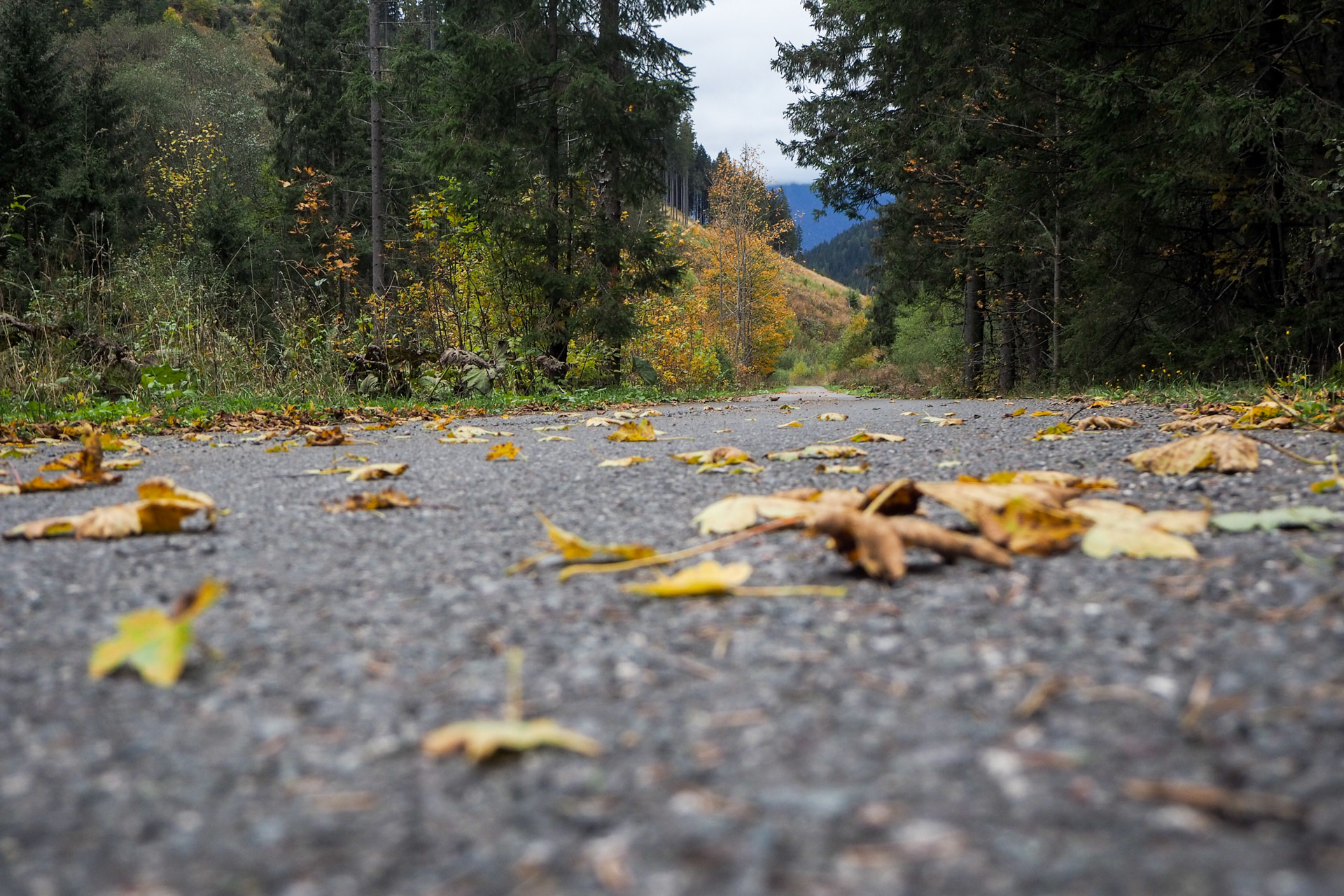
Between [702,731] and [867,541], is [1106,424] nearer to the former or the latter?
[867,541]

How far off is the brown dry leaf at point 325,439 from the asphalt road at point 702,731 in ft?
8.69

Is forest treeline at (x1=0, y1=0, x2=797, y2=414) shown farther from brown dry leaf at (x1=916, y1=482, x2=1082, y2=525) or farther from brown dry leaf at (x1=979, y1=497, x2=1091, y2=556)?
brown dry leaf at (x1=979, y1=497, x2=1091, y2=556)

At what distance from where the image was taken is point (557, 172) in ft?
39.3

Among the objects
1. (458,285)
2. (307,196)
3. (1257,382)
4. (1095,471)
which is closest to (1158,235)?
(1257,382)

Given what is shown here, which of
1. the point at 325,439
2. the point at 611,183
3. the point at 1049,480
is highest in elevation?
the point at 611,183

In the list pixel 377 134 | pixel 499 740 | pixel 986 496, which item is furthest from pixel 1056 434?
pixel 377 134

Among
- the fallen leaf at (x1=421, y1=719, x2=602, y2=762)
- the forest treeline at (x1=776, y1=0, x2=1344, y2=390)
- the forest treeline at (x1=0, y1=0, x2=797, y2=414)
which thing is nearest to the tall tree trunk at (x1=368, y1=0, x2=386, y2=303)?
the forest treeline at (x1=0, y1=0, x2=797, y2=414)

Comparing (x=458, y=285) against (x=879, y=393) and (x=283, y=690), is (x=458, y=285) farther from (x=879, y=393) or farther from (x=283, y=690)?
(x=879, y=393)

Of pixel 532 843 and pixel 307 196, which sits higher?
pixel 307 196

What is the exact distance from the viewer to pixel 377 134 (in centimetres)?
1430

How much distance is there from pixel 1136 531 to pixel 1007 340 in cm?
1380

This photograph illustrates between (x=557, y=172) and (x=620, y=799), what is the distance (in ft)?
40.1

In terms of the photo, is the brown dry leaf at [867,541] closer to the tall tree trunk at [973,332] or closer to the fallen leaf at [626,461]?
the fallen leaf at [626,461]

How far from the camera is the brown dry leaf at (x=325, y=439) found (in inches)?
162
